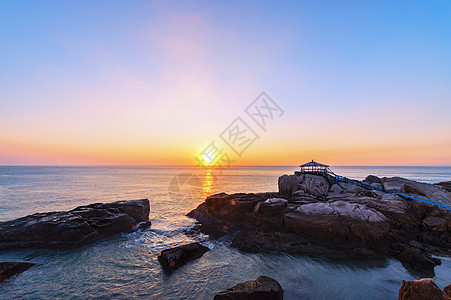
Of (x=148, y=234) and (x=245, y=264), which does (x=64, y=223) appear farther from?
(x=245, y=264)

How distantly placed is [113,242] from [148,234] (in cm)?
373

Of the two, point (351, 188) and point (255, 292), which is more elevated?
point (351, 188)

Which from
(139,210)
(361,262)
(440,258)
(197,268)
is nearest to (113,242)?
(139,210)

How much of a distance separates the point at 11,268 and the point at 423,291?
23.7 metres

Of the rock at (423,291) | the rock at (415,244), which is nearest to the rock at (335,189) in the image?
the rock at (415,244)

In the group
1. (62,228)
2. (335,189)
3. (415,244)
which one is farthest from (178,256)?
(335,189)

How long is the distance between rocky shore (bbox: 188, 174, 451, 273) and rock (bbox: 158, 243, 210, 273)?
4152mm

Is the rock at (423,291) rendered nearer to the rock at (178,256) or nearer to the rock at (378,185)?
the rock at (178,256)

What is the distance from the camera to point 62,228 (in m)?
18.6

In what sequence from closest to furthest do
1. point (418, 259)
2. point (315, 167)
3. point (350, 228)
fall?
point (418, 259), point (350, 228), point (315, 167)

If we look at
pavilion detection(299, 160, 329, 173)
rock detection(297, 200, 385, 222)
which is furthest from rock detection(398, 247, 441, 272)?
pavilion detection(299, 160, 329, 173)

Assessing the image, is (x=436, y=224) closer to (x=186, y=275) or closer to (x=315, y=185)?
(x=315, y=185)

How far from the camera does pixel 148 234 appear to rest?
22406 mm

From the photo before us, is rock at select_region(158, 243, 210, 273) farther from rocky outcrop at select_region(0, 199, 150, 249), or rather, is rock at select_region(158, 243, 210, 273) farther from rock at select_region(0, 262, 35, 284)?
rock at select_region(0, 262, 35, 284)
